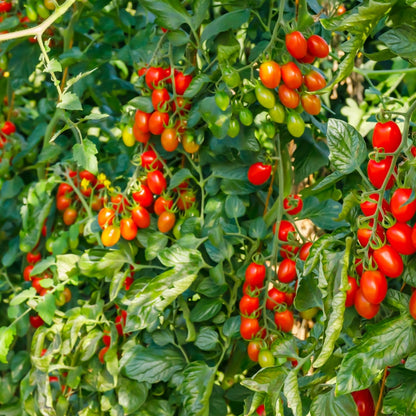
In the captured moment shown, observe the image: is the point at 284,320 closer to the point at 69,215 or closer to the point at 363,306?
the point at 363,306

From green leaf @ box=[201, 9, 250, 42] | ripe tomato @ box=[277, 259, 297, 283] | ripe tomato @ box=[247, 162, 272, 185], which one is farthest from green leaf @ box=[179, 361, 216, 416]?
green leaf @ box=[201, 9, 250, 42]

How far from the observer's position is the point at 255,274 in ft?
2.90

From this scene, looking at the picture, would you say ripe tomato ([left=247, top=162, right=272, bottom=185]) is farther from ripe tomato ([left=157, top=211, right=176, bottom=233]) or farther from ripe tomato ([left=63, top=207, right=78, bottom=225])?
ripe tomato ([left=63, top=207, right=78, bottom=225])

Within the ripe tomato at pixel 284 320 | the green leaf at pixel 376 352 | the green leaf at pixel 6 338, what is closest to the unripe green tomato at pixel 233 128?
the ripe tomato at pixel 284 320

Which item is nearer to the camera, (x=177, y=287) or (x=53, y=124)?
(x=177, y=287)

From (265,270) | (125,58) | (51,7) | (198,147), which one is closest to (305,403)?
(265,270)

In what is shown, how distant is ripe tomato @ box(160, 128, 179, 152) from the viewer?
95 cm

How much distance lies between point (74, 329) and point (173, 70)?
1.57ft

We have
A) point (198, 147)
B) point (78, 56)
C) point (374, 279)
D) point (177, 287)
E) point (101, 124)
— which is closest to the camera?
point (374, 279)

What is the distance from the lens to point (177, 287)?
2.85 feet

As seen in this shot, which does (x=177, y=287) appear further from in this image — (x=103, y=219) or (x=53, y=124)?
(x=53, y=124)

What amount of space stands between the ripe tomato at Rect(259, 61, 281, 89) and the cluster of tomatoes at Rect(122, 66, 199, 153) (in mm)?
162

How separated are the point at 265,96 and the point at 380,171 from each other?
0.89 feet

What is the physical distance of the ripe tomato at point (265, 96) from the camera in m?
0.84
